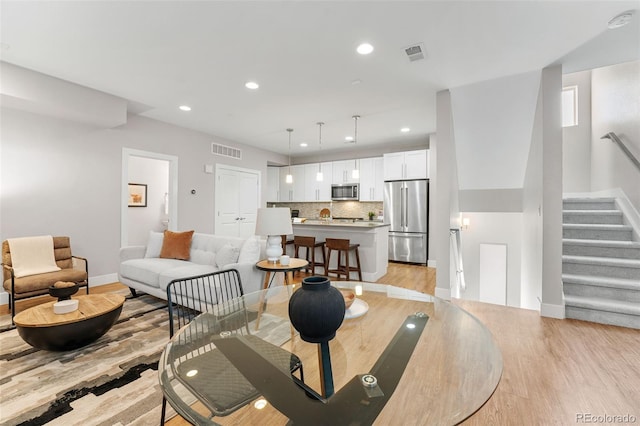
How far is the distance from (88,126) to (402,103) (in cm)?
459

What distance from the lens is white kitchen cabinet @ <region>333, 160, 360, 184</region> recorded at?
708cm

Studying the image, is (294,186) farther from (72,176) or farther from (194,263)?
(72,176)

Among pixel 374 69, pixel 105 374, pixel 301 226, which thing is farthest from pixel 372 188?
pixel 105 374

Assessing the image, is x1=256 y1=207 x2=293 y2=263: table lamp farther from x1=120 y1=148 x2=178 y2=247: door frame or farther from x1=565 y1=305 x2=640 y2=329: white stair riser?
x1=565 y1=305 x2=640 y2=329: white stair riser

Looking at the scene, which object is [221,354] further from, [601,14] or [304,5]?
[601,14]

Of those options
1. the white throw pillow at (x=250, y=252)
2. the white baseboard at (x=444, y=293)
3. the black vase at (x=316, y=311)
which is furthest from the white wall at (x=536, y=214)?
the black vase at (x=316, y=311)

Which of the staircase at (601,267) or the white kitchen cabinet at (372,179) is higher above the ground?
the white kitchen cabinet at (372,179)

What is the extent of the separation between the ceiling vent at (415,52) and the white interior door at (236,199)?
446 centimetres

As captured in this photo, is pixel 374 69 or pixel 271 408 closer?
pixel 271 408

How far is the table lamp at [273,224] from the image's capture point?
9.94ft

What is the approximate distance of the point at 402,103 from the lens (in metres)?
4.13

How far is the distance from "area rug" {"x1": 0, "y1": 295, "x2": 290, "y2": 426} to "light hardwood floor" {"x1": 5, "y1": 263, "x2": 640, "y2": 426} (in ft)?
1.23

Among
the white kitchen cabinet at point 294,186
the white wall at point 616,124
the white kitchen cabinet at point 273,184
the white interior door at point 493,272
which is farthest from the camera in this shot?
the white kitchen cabinet at point 273,184

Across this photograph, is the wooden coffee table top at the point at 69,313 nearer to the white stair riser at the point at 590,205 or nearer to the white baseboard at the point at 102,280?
the white baseboard at the point at 102,280
